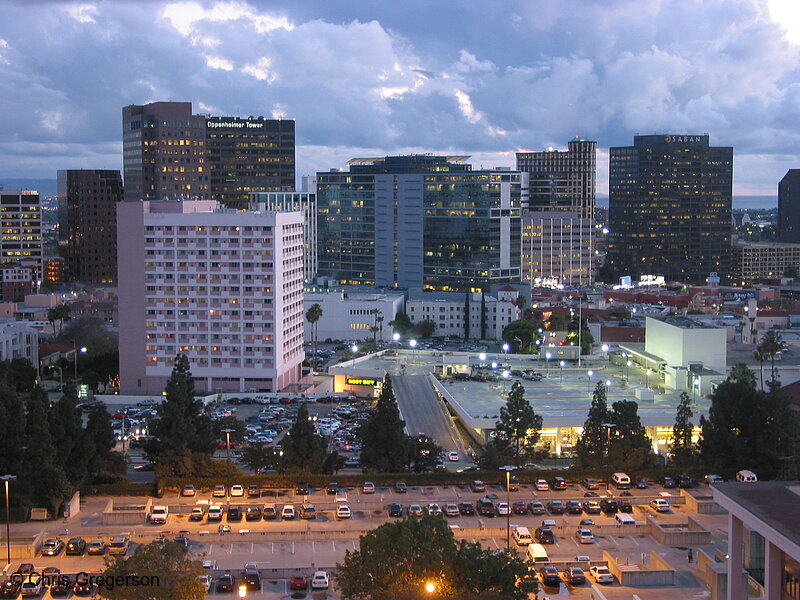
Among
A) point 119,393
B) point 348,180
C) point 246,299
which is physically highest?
point 348,180

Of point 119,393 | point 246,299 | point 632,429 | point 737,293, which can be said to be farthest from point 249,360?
point 737,293

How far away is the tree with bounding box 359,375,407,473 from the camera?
135 feet

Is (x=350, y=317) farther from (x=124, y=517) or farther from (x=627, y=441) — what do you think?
(x=124, y=517)

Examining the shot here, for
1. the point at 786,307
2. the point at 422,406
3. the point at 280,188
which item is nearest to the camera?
the point at 422,406

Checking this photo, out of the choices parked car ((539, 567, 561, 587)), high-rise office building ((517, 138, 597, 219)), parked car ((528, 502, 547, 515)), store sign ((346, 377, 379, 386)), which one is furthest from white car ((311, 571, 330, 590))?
high-rise office building ((517, 138, 597, 219))

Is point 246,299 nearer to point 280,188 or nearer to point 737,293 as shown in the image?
point 737,293

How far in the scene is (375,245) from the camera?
120000 millimetres

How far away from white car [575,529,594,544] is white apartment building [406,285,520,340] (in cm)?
6118

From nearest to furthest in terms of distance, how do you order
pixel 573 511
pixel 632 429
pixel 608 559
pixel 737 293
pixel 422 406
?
pixel 608 559 → pixel 573 511 → pixel 632 429 → pixel 422 406 → pixel 737 293

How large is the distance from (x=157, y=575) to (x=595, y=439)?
22294 millimetres

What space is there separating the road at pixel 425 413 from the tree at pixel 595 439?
21.3ft

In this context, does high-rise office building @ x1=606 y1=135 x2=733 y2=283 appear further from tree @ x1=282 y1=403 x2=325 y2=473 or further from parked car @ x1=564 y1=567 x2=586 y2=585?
parked car @ x1=564 y1=567 x2=586 y2=585

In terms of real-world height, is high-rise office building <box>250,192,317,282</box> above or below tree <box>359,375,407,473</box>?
above

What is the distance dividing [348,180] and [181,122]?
74.8ft
